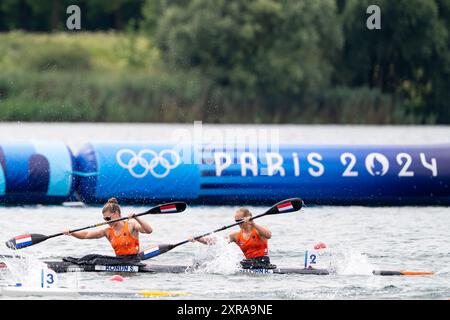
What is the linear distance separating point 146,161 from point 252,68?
36503mm

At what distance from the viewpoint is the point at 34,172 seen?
2859 cm

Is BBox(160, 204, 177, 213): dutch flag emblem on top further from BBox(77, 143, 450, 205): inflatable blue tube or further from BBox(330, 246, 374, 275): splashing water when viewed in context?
BBox(77, 143, 450, 205): inflatable blue tube

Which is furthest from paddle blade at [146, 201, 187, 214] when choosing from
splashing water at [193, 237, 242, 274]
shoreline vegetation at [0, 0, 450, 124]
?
shoreline vegetation at [0, 0, 450, 124]

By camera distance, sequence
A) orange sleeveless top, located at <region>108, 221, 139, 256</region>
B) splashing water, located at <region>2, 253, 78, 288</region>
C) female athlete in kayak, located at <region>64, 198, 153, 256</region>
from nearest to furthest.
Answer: splashing water, located at <region>2, 253, 78, 288</region>
female athlete in kayak, located at <region>64, 198, 153, 256</region>
orange sleeveless top, located at <region>108, 221, 139, 256</region>

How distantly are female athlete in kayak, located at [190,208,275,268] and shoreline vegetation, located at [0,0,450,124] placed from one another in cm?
4023

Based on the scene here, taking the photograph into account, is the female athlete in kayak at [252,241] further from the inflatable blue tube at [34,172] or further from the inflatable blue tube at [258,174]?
the inflatable blue tube at [34,172]

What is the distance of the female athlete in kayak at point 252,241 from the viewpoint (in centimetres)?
2083

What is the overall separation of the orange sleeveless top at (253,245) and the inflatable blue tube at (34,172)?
849 centimetres

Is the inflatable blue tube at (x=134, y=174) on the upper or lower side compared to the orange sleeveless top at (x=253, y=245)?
upper

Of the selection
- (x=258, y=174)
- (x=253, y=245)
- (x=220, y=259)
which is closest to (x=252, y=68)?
(x=258, y=174)

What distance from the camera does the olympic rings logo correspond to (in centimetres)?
2883

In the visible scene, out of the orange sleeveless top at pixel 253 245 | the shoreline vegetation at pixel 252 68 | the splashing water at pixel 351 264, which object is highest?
the shoreline vegetation at pixel 252 68

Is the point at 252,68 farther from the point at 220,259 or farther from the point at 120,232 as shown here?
the point at 120,232

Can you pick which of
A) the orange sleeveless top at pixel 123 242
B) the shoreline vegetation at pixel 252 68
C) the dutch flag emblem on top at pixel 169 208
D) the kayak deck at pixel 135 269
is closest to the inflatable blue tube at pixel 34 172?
the dutch flag emblem on top at pixel 169 208
